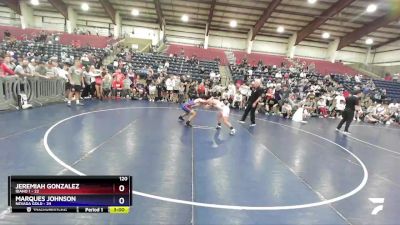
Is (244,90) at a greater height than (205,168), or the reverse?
(244,90)

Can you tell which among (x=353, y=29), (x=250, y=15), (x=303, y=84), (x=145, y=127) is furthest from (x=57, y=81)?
(x=353, y=29)

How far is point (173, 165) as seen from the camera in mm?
5465

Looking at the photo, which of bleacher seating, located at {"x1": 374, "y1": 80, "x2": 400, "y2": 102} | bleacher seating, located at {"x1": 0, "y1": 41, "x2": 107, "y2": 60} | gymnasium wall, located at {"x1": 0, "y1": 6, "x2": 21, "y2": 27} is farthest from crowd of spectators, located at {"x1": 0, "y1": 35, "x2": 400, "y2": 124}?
gymnasium wall, located at {"x1": 0, "y1": 6, "x2": 21, "y2": 27}

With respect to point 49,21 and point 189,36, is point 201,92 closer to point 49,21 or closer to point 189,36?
point 189,36

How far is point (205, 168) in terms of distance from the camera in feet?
18.0

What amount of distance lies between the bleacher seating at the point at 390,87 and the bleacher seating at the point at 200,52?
14.3m

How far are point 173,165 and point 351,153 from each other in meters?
5.26

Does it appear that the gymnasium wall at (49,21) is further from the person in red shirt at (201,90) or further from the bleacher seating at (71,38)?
the person in red shirt at (201,90)

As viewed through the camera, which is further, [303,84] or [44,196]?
[303,84]

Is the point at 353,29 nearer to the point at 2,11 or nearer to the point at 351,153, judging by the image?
the point at 351,153

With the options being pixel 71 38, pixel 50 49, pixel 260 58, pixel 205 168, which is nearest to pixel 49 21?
pixel 71 38
